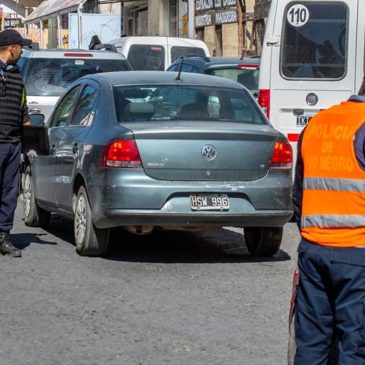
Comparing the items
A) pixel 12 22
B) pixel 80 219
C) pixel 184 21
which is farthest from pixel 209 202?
pixel 12 22

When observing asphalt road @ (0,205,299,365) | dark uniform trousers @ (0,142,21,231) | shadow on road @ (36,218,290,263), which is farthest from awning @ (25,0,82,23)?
dark uniform trousers @ (0,142,21,231)

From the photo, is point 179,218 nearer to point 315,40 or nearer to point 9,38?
point 9,38

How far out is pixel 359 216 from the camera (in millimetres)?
4395

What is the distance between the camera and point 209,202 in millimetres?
8906

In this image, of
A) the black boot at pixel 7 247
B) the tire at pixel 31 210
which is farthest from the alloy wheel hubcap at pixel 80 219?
the tire at pixel 31 210

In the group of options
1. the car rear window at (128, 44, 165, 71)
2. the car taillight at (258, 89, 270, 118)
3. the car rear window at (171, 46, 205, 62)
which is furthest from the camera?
the car rear window at (171, 46, 205, 62)

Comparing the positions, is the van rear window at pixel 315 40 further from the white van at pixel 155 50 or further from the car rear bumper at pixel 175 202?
the white van at pixel 155 50

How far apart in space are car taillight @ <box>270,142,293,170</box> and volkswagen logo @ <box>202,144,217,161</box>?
0.55 meters

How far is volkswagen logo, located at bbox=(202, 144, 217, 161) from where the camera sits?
8.88m

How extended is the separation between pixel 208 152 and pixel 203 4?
92.3 ft

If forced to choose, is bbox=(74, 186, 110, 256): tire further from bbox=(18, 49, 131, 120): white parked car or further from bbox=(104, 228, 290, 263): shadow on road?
bbox=(18, 49, 131, 120): white parked car

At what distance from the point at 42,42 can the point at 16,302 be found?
1180 inches

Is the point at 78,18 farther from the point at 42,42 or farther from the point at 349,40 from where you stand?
the point at 349,40

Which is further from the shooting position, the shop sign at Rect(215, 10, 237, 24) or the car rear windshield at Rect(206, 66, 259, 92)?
the shop sign at Rect(215, 10, 237, 24)
